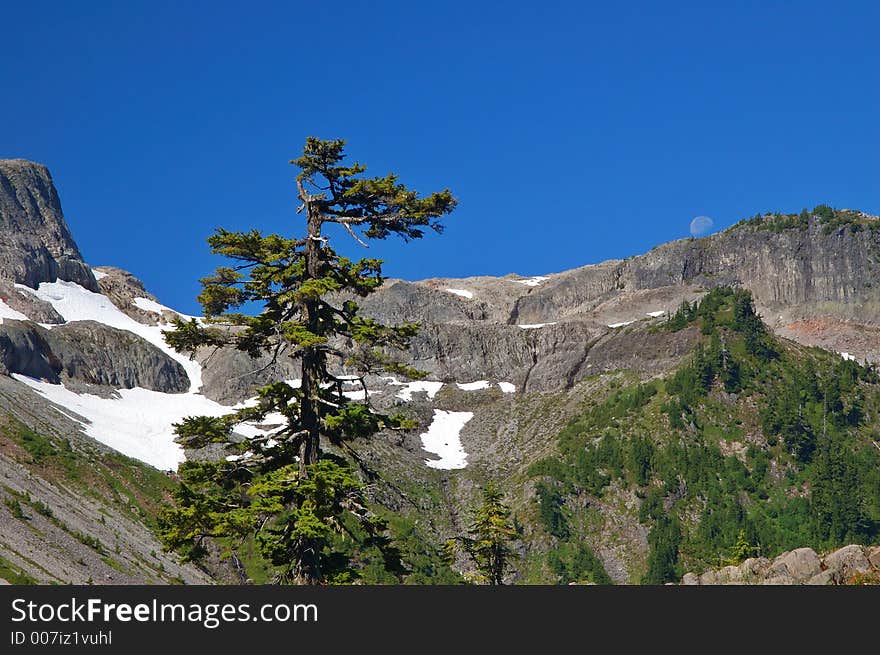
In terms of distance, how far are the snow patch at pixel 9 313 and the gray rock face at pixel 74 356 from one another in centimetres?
586

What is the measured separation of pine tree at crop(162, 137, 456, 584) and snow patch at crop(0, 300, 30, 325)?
553 feet

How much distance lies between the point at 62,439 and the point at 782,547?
92.8 meters

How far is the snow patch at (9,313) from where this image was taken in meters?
187

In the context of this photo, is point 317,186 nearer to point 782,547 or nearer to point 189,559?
point 189,559

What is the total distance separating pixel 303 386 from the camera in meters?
27.9

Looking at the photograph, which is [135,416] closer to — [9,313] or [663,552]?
[9,313]

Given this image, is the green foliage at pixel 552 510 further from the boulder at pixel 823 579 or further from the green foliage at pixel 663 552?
the boulder at pixel 823 579

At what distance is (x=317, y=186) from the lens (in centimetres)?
2897

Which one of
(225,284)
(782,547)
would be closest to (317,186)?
(225,284)

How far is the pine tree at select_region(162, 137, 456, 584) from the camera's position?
1019 inches

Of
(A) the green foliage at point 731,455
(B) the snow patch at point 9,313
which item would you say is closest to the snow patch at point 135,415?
(B) the snow patch at point 9,313

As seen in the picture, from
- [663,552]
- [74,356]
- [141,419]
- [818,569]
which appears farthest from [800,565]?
[74,356]

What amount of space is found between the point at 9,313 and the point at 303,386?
581ft
